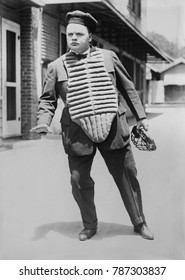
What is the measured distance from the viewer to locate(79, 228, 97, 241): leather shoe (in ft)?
9.75

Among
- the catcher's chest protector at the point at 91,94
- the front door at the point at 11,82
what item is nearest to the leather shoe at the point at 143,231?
the catcher's chest protector at the point at 91,94

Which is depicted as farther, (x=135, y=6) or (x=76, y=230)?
(x=135, y=6)

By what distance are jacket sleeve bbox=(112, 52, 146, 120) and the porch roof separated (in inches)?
10.5

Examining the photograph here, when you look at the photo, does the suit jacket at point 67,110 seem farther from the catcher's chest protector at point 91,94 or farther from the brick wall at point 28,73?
the brick wall at point 28,73

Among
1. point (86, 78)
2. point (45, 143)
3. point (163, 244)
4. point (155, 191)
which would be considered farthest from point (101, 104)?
point (163, 244)

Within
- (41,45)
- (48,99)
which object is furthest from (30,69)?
(48,99)

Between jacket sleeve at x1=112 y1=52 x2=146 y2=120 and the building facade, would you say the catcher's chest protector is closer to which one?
jacket sleeve at x1=112 y1=52 x2=146 y2=120

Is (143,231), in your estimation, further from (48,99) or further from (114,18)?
(114,18)

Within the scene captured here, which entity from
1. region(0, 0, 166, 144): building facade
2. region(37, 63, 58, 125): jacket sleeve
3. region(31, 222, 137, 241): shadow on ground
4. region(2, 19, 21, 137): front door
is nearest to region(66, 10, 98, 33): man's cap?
region(0, 0, 166, 144): building facade

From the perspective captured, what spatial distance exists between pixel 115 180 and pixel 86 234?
0.30m

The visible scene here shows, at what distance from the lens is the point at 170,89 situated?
3.17 m

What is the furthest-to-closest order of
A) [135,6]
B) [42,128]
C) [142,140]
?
1. [135,6]
2. [142,140]
3. [42,128]

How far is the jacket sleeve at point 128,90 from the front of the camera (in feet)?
9.25

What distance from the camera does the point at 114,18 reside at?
3078 mm
